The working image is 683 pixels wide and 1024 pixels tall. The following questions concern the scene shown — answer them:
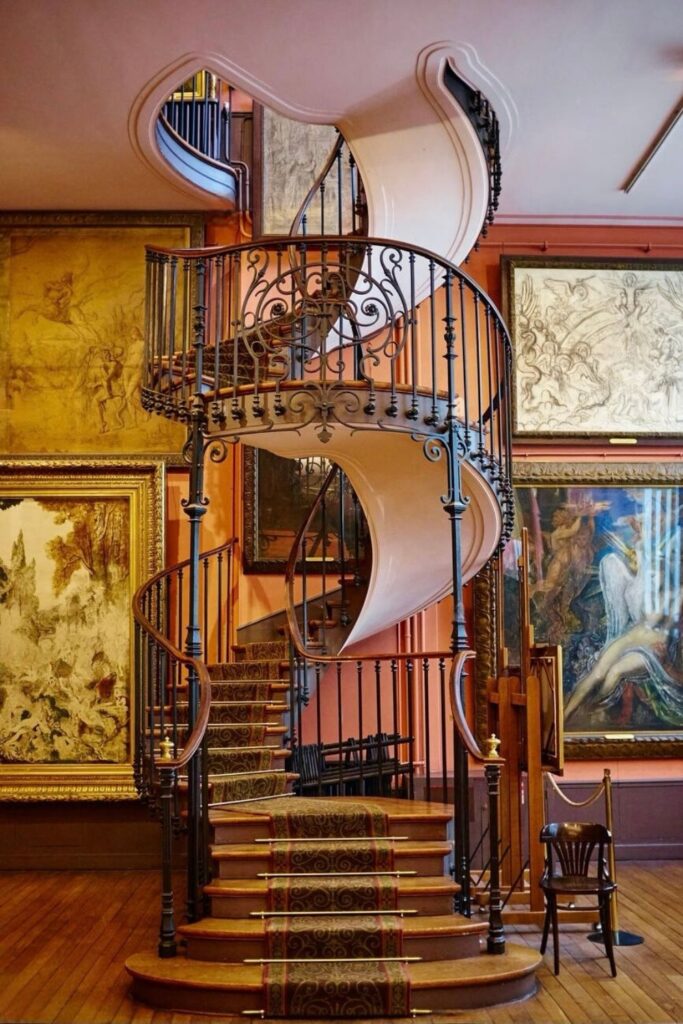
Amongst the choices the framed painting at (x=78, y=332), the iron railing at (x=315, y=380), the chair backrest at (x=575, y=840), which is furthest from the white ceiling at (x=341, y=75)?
the chair backrest at (x=575, y=840)

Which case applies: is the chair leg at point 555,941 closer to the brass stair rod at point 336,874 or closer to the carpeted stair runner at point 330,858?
the brass stair rod at point 336,874

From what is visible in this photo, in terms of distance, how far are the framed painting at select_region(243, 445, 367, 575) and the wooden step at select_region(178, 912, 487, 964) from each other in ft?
11.4

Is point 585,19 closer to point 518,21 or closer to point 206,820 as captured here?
point 518,21

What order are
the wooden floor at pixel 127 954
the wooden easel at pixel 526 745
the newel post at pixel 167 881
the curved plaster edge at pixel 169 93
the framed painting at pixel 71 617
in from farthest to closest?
the framed painting at pixel 71 617 < the curved plaster edge at pixel 169 93 < the wooden easel at pixel 526 745 < the newel post at pixel 167 881 < the wooden floor at pixel 127 954

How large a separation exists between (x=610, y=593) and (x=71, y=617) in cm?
412

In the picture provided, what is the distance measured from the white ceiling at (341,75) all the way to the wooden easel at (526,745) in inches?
118

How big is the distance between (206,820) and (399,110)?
466cm

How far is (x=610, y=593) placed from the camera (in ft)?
27.9

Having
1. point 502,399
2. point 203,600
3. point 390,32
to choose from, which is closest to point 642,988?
point 502,399

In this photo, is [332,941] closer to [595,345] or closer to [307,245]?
[307,245]

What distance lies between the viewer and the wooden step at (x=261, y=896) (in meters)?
5.28

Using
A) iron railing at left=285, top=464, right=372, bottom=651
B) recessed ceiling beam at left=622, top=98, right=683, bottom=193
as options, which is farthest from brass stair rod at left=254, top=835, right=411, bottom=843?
recessed ceiling beam at left=622, top=98, right=683, bottom=193

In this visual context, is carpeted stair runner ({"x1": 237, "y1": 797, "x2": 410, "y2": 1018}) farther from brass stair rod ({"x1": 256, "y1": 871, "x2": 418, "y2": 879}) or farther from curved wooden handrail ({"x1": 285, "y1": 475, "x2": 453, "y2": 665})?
curved wooden handrail ({"x1": 285, "y1": 475, "x2": 453, "y2": 665})

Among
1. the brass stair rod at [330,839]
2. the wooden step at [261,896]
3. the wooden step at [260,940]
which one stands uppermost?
the brass stair rod at [330,839]
